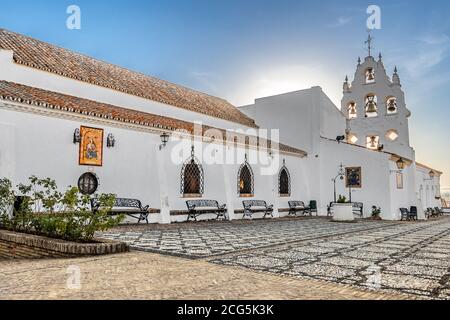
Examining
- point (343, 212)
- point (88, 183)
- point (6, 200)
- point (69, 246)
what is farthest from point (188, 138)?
point (69, 246)

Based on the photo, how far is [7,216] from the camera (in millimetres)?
7738

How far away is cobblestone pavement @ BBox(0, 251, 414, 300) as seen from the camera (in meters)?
3.41

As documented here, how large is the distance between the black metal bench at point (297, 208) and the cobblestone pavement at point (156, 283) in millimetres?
14308

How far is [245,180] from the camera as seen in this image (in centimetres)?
1700

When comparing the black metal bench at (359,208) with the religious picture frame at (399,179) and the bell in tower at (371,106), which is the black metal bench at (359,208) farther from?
the bell in tower at (371,106)

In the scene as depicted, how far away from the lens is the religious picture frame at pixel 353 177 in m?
18.5

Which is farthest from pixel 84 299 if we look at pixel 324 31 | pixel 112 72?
pixel 112 72

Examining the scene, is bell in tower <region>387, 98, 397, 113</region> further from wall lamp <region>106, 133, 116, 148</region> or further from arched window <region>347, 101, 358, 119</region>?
wall lamp <region>106, 133, 116, 148</region>

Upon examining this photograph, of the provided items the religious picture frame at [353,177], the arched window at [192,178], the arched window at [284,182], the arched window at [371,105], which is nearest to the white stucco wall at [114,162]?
the arched window at [192,178]

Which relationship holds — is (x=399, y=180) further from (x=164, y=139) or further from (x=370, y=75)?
(x=164, y=139)

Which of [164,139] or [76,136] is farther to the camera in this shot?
[164,139]

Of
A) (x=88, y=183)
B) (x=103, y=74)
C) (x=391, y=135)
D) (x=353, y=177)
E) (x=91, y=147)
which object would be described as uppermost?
(x=103, y=74)

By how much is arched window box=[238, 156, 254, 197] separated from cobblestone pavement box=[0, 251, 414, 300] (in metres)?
11.4

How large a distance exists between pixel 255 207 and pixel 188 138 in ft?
17.8
